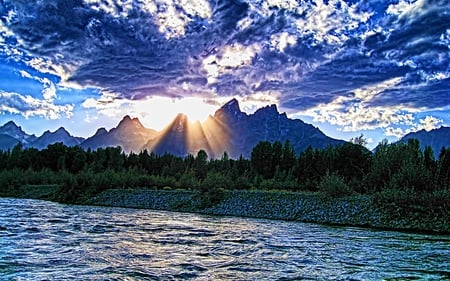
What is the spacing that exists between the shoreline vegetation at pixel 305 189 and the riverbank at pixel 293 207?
65 millimetres

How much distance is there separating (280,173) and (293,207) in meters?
27.0

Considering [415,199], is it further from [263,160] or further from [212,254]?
[263,160]

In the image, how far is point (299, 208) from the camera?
37.6m

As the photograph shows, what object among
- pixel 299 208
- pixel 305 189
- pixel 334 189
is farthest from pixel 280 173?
pixel 299 208

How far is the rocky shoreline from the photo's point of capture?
30680 mm

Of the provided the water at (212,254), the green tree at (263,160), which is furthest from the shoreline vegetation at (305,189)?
the water at (212,254)

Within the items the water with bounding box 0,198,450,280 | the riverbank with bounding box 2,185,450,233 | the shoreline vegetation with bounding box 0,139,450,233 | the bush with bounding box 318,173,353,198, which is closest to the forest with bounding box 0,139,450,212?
the bush with bounding box 318,173,353,198

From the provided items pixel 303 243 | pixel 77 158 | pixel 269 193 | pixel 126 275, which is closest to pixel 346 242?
pixel 303 243

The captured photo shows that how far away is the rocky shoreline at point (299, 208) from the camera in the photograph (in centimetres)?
3068

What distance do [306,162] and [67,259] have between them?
181 feet

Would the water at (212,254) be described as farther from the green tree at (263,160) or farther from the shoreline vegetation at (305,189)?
the green tree at (263,160)

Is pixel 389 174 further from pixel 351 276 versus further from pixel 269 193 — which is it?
pixel 351 276

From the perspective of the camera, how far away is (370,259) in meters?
16.4

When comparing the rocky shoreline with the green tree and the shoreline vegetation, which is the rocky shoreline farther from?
the green tree
